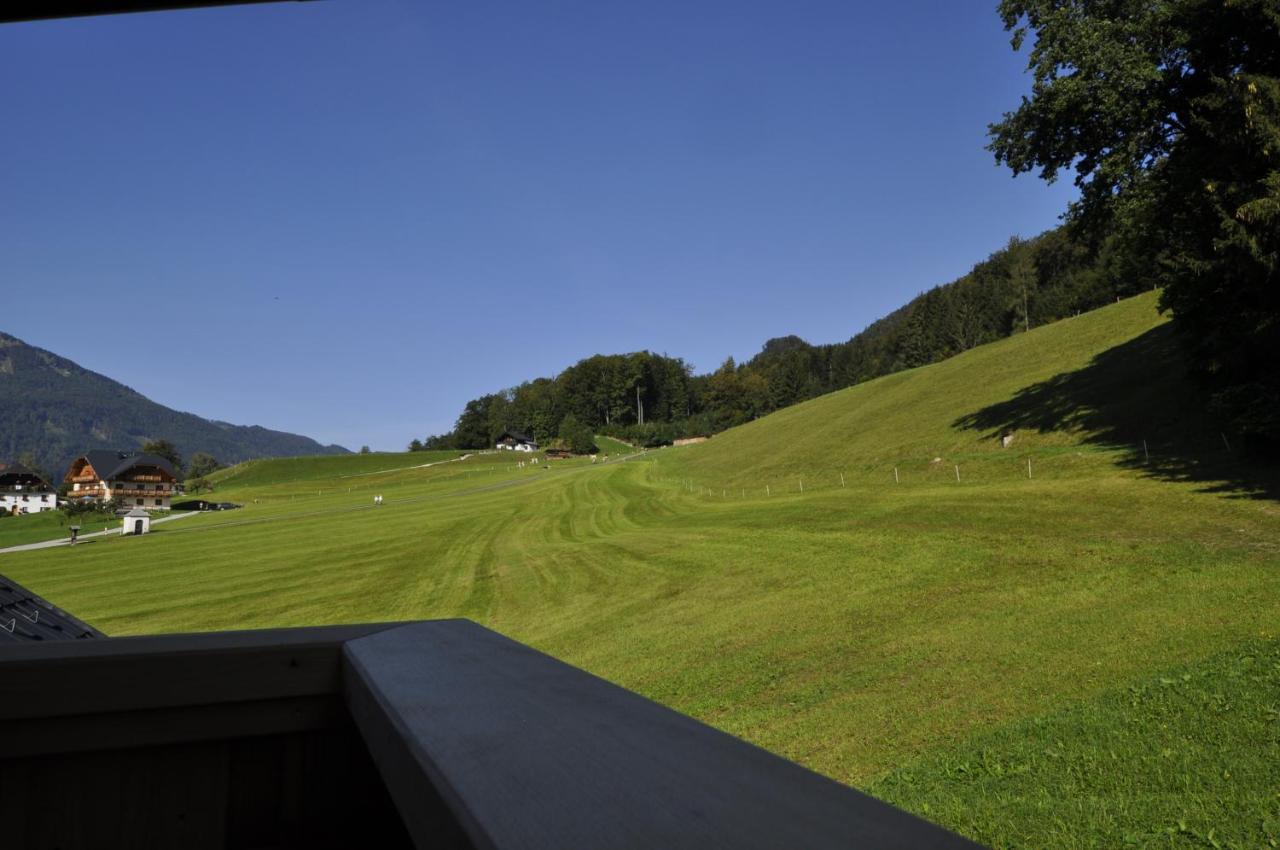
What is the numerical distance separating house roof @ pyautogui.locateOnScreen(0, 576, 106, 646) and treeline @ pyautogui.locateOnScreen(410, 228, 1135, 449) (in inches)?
3379

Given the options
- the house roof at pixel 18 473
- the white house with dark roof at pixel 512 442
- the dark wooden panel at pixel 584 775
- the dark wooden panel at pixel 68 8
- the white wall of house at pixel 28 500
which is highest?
the white house with dark roof at pixel 512 442

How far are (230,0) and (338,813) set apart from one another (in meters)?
2.00

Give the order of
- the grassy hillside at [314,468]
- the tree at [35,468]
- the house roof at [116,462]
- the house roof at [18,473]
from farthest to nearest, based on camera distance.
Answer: the grassy hillside at [314,468] < the tree at [35,468] < the house roof at [116,462] < the house roof at [18,473]

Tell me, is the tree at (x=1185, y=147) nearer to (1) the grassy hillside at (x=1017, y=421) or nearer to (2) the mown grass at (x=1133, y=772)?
(1) the grassy hillside at (x=1017, y=421)

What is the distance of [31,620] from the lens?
17.4ft

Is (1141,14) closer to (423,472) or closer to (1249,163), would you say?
(1249,163)

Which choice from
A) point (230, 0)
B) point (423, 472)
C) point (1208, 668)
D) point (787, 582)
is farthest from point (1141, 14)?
point (423, 472)

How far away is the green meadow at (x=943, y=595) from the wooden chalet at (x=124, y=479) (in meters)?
56.5

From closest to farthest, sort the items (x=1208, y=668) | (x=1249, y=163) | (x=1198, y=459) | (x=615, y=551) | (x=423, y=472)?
(x=1208, y=668), (x=1249, y=163), (x=1198, y=459), (x=615, y=551), (x=423, y=472)

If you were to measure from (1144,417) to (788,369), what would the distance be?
10355cm

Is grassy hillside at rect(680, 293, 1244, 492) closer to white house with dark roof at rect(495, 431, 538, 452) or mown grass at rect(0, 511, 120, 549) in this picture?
mown grass at rect(0, 511, 120, 549)

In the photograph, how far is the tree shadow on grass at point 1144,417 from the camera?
1736cm

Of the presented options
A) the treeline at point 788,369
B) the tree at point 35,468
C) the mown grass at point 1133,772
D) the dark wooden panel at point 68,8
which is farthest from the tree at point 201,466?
the dark wooden panel at point 68,8

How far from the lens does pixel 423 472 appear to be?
99.9m
